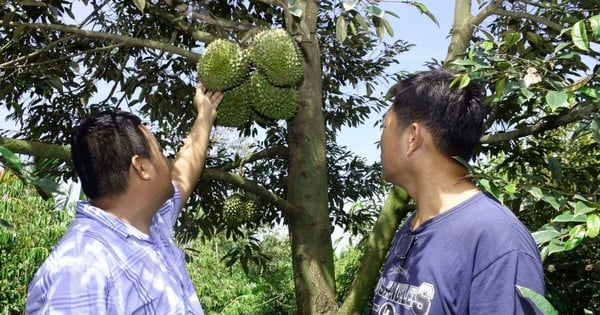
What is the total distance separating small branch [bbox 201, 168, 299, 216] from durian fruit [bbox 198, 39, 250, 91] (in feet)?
1.06

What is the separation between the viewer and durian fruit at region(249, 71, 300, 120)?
2.32 metres

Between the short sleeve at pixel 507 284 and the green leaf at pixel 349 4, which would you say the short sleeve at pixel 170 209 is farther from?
the short sleeve at pixel 507 284

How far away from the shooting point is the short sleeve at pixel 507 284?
117 cm

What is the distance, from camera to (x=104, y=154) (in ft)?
5.45

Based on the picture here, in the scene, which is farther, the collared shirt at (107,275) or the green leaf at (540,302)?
the collared shirt at (107,275)

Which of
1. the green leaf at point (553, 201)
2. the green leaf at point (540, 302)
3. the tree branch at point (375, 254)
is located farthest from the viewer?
the tree branch at point (375, 254)

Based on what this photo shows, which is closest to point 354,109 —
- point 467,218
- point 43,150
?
point 43,150

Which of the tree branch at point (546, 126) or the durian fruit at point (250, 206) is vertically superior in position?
the tree branch at point (546, 126)

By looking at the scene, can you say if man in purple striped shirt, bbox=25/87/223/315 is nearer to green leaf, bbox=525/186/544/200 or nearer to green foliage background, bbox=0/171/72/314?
green leaf, bbox=525/186/544/200

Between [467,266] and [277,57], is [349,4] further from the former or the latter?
[467,266]

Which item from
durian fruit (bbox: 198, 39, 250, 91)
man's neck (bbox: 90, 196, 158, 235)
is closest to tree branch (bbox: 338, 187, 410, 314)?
durian fruit (bbox: 198, 39, 250, 91)

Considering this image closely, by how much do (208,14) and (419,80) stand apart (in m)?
1.28

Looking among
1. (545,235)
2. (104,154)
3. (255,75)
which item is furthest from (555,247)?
(255,75)

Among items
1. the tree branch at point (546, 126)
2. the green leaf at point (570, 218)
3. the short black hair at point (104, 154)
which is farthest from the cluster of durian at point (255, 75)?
the green leaf at point (570, 218)
